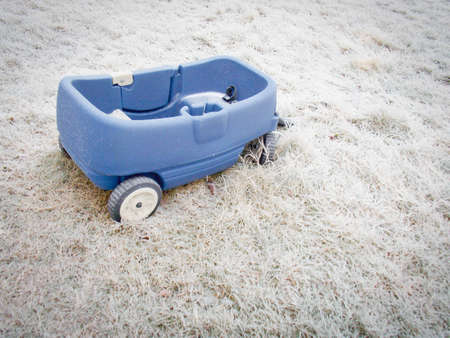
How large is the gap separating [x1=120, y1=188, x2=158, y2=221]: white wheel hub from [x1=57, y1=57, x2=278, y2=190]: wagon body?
3.1 inches

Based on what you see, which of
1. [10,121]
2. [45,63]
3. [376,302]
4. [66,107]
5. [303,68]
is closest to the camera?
[376,302]

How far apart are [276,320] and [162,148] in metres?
0.75

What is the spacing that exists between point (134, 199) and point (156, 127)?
0.31m

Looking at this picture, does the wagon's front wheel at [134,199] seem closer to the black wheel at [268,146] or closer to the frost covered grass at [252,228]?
the frost covered grass at [252,228]

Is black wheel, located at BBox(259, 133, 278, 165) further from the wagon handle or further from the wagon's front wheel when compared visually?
the wagon's front wheel

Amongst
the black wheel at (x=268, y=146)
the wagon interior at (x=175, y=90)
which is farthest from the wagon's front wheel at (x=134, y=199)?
the black wheel at (x=268, y=146)

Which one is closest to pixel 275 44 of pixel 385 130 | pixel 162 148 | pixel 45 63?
pixel 385 130

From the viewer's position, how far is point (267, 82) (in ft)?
5.42

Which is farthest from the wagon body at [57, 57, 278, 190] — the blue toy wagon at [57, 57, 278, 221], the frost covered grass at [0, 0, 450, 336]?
the frost covered grass at [0, 0, 450, 336]

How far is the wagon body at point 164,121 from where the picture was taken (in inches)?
47.6

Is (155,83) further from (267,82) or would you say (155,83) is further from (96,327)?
(96,327)

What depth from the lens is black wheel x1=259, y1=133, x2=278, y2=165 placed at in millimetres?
1719

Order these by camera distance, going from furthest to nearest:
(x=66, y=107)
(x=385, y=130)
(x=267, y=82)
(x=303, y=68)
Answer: (x=303, y=68) → (x=385, y=130) → (x=267, y=82) → (x=66, y=107)

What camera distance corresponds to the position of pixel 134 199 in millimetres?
1310
